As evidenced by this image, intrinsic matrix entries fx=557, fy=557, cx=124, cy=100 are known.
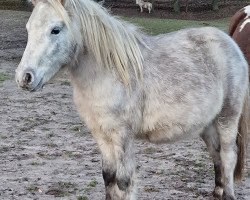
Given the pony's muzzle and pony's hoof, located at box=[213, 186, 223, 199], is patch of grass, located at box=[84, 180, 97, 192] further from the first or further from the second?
the pony's muzzle

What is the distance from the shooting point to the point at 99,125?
11.9 feet

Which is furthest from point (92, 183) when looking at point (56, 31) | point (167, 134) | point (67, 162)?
point (56, 31)

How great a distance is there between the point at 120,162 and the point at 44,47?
3.08 feet

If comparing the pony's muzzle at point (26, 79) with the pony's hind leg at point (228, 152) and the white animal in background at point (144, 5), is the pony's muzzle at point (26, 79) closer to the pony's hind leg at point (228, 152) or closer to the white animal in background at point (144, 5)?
the pony's hind leg at point (228, 152)

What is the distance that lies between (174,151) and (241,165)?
1334 millimetres

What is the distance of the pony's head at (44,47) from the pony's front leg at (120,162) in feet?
2.03

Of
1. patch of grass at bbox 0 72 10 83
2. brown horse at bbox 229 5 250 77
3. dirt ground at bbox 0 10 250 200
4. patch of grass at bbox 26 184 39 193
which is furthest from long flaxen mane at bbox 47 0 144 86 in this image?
patch of grass at bbox 0 72 10 83

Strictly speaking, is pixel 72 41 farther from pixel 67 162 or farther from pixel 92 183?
pixel 67 162

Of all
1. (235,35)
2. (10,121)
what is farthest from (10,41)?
(235,35)

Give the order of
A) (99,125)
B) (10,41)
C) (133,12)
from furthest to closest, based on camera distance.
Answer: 1. (133,12)
2. (10,41)
3. (99,125)

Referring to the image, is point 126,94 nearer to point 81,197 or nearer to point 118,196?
point 118,196

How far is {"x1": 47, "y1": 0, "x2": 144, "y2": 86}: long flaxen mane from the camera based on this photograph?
3.47 metres

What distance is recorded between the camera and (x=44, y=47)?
10.7 ft

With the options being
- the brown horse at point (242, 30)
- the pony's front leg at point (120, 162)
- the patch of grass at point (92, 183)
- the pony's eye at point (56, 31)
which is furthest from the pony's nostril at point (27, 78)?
the brown horse at point (242, 30)
